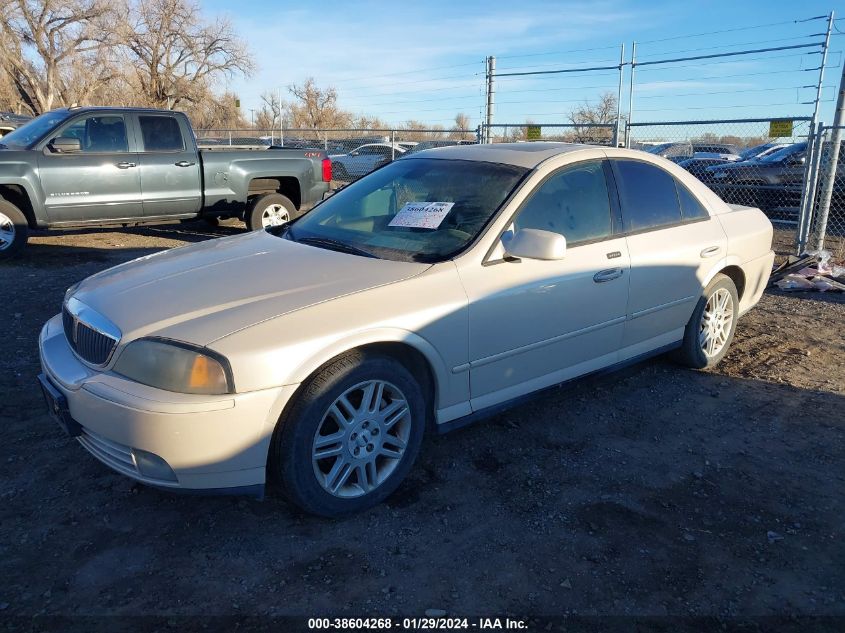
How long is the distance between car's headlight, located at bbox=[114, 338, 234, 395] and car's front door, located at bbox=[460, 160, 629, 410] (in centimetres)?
123

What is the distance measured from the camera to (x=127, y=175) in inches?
336

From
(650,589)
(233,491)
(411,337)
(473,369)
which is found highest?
(411,337)

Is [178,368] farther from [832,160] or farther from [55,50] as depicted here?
[55,50]

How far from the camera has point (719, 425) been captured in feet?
13.3

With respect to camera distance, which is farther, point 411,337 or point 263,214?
point 263,214

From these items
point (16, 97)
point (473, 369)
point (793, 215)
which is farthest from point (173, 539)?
point (16, 97)

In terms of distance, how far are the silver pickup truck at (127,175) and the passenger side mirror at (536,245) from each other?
267 inches

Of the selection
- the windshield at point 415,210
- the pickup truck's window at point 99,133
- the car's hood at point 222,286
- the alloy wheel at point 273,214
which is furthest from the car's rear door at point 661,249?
the pickup truck's window at point 99,133

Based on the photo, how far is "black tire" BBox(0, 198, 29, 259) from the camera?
307 inches

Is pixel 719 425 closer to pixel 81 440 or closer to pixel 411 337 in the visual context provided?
pixel 411 337

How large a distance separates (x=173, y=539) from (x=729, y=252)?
399 centimetres

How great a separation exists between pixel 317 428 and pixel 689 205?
3130 mm

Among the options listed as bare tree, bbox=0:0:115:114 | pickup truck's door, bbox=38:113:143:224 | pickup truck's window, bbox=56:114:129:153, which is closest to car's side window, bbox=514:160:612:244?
pickup truck's door, bbox=38:113:143:224

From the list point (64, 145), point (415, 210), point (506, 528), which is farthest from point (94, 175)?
point (506, 528)
